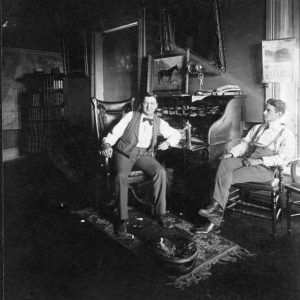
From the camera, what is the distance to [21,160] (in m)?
8.18

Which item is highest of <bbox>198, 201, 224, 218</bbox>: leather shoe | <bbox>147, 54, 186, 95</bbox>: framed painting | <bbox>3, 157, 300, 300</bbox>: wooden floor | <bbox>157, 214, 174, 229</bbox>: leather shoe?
<bbox>147, 54, 186, 95</bbox>: framed painting

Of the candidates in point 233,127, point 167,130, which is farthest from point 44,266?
point 233,127

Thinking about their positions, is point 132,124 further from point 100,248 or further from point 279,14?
point 279,14

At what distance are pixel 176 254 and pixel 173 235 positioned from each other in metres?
0.59

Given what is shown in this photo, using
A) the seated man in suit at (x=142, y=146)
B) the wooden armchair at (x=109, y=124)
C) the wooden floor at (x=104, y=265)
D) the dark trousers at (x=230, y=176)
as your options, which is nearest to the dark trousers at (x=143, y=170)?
the seated man in suit at (x=142, y=146)

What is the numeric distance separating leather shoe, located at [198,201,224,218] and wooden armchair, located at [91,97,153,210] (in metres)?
0.83

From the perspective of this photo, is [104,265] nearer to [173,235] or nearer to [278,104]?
[173,235]

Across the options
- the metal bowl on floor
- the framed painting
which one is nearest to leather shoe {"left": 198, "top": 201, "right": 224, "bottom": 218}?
the metal bowl on floor

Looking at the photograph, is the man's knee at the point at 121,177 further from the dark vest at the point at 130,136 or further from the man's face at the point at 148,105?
the man's face at the point at 148,105

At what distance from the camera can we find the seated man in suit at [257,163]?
11.1 ft

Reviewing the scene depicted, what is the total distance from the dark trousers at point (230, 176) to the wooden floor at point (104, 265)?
0.41m

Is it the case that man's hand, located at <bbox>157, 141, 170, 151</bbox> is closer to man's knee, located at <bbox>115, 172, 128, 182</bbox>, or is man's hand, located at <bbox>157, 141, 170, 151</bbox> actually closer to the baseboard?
man's knee, located at <bbox>115, 172, 128, 182</bbox>

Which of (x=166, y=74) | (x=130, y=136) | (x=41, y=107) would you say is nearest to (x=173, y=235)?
(x=130, y=136)

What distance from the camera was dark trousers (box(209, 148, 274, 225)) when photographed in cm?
338
